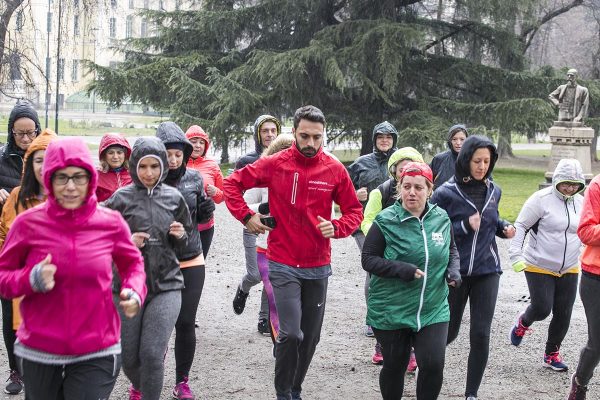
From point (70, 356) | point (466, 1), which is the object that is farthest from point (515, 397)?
point (466, 1)

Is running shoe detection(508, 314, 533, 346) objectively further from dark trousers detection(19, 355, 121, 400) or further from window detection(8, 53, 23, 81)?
window detection(8, 53, 23, 81)

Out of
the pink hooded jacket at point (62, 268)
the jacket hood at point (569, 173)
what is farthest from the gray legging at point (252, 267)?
the pink hooded jacket at point (62, 268)

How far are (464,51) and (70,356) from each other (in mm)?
27069

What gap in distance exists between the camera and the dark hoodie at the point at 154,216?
16.9 feet

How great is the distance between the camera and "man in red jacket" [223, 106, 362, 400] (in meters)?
5.66

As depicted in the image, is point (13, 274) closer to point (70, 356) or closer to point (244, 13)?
point (70, 356)

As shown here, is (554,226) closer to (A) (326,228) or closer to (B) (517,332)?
(B) (517,332)

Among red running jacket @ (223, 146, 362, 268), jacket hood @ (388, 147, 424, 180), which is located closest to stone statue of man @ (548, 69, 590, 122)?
jacket hood @ (388, 147, 424, 180)

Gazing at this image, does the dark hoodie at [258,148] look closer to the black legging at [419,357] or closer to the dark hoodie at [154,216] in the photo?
the dark hoodie at [154,216]

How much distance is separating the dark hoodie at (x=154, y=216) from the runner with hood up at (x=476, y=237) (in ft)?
6.43

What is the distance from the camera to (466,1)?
86.3 ft

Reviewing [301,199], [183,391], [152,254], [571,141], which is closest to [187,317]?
[183,391]

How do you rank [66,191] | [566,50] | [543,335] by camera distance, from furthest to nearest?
[566,50] < [543,335] < [66,191]

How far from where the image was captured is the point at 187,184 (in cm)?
618
